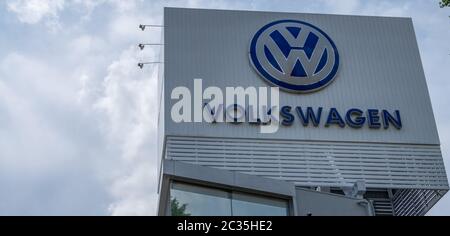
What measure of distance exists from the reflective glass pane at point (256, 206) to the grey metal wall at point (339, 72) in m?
13.4

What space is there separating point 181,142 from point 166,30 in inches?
230

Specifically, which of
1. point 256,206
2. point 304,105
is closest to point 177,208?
point 256,206

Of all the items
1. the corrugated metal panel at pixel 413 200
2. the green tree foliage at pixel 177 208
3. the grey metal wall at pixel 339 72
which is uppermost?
the grey metal wall at pixel 339 72

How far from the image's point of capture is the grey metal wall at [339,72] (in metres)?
32.8

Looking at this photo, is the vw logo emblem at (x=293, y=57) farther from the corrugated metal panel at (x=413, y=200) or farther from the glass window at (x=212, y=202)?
the glass window at (x=212, y=202)

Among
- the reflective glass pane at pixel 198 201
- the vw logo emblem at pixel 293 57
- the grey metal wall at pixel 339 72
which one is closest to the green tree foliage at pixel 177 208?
the reflective glass pane at pixel 198 201

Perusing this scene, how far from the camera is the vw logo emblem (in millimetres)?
33531

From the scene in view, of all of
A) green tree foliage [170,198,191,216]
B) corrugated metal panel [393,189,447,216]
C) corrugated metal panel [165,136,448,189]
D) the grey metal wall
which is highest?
the grey metal wall

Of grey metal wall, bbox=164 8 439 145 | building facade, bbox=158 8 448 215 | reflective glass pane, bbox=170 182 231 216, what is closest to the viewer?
reflective glass pane, bbox=170 182 231 216

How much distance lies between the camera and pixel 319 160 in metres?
31.8

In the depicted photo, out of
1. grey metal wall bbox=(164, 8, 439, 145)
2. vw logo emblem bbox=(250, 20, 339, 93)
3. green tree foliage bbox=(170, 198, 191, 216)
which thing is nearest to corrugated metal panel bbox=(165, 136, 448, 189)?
grey metal wall bbox=(164, 8, 439, 145)

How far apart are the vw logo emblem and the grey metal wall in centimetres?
35

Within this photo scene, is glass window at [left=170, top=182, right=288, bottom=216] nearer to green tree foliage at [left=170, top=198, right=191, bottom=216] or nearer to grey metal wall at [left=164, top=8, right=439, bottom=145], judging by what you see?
green tree foliage at [left=170, top=198, right=191, bottom=216]
